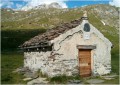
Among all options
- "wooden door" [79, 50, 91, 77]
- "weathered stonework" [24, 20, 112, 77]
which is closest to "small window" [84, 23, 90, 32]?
"weathered stonework" [24, 20, 112, 77]

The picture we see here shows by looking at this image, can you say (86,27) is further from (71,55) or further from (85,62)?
(85,62)

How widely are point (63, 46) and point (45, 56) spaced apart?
1.72 meters

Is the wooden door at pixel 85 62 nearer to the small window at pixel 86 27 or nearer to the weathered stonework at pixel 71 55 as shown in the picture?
the weathered stonework at pixel 71 55

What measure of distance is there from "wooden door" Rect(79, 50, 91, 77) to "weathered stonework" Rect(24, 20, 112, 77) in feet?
1.12

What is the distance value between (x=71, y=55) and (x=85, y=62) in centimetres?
156

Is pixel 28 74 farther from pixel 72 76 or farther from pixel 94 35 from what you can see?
pixel 94 35

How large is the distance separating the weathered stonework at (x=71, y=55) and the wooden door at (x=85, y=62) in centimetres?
34

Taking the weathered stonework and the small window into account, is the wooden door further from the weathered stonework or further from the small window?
the small window

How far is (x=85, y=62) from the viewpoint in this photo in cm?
2467

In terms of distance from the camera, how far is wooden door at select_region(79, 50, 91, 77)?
79.9 feet


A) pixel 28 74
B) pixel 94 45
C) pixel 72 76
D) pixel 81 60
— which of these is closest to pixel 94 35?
pixel 94 45

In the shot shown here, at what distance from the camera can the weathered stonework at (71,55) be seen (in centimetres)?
2311

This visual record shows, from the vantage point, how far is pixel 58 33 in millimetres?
24000

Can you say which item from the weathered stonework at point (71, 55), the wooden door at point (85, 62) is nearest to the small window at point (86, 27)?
the weathered stonework at point (71, 55)
